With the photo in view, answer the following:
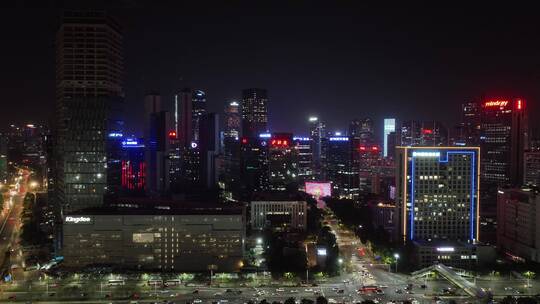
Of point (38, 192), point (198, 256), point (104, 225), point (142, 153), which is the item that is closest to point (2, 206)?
point (38, 192)

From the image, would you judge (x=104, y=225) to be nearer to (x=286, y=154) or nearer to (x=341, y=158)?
(x=286, y=154)

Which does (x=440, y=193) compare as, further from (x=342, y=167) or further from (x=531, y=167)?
(x=342, y=167)

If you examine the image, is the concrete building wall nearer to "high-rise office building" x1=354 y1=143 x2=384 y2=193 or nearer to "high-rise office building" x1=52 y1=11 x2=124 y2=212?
"high-rise office building" x1=52 y1=11 x2=124 y2=212

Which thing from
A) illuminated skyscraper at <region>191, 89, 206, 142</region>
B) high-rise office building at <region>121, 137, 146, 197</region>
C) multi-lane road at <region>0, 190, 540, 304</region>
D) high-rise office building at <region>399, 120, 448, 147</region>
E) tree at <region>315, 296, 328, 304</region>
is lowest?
multi-lane road at <region>0, 190, 540, 304</region>

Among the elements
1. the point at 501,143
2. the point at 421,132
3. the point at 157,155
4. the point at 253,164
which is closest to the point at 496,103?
the point at 501,143

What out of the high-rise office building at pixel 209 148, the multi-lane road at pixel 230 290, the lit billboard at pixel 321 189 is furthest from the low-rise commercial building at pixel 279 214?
the high-rise office building at pixel 209 148

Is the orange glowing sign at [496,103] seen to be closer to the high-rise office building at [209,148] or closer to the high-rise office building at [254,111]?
the high-rise office building at [209,148]

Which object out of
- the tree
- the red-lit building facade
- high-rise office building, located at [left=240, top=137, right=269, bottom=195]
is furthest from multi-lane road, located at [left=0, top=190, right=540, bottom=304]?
high-rise office building, located at [left=240, top=137, right=269, bottom=195]
